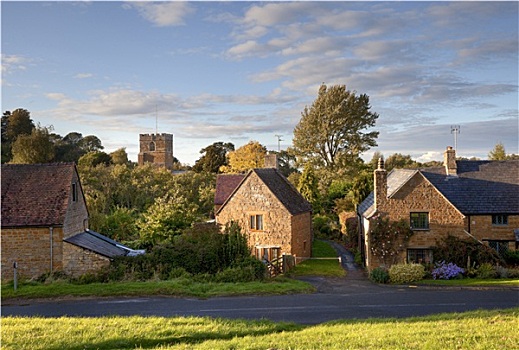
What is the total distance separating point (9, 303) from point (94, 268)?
17.6 feet

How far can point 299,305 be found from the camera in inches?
773

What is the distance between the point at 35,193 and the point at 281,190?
16548 mm

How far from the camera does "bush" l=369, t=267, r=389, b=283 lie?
26734mm

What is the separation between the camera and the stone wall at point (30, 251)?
25812 millimetres

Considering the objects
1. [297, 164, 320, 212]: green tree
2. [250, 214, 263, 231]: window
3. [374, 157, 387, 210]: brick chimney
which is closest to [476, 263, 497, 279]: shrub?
[374, 157, 387, 210]: brick chimney

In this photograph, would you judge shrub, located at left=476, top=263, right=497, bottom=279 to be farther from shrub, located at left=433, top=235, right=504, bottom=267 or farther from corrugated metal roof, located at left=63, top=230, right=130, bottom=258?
corrugated metal roof, located at left=63, top=230, right=130, bottom=258

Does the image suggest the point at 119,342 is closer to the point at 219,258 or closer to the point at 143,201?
the point at 219,258

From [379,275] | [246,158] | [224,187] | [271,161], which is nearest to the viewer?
[379,275]

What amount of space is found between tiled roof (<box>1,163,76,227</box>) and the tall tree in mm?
35098

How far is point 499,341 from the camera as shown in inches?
441

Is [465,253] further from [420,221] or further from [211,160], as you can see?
[211,160]

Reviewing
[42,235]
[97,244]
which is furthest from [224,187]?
[42,235]

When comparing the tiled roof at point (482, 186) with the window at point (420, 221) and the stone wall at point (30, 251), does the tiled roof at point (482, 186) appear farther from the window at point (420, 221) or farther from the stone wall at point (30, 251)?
the stone wall at point (30, 251)

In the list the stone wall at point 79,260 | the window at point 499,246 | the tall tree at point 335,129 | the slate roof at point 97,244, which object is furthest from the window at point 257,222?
the tall tree at point 335,129
